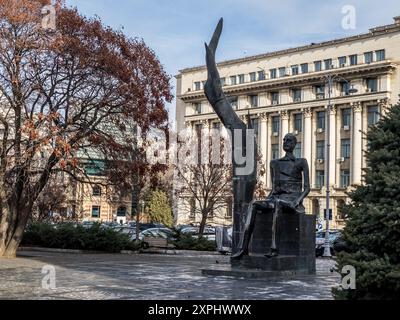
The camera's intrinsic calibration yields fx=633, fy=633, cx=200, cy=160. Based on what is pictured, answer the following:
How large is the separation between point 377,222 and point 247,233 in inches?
334

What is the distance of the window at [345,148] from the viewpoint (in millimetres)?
75625

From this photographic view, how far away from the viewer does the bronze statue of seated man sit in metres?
15.8

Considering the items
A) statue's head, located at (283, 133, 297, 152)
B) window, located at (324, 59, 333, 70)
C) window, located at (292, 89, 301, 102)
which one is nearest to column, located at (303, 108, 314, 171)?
window, located at (292, 89, 301, 102)

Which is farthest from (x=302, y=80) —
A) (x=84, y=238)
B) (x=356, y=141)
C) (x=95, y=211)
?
(x=84, y=238)

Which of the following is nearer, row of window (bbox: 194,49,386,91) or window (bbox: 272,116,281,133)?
row of window (bbox: 194,49,386,91)

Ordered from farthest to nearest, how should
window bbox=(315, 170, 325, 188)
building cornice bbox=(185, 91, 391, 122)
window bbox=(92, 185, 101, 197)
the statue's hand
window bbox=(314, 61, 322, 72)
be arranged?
1. window bbox=(315, 170, 325, 188)
2. window bbox=(314, 61, 322, 72)
3. building cornice bbox=(185, 91, 391, 122)
4. window bbox=(92, 185, 101, 197)
5. the statue's hand

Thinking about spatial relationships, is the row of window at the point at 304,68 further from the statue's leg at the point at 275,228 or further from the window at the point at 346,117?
the statue's leg at the point at 275,228

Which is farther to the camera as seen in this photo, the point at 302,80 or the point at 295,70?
the point at 295,70

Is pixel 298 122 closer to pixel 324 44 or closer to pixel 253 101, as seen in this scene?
pixel 253 101

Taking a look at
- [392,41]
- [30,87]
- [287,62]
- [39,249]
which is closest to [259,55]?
[287,62]

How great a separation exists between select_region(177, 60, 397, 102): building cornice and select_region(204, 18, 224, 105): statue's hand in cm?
5556

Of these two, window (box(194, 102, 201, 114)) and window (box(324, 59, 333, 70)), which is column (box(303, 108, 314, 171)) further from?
window (box(194, 102, 201, 114))

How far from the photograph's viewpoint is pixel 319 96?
7781cm
